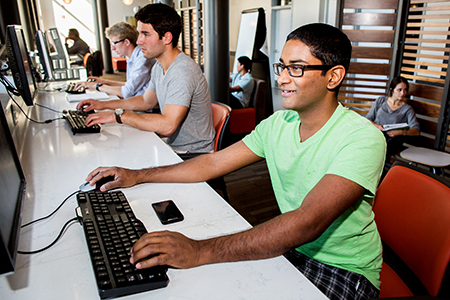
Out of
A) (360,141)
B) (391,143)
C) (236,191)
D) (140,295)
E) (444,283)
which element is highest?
(360,141)

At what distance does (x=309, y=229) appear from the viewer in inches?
38.3

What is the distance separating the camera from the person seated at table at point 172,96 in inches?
83.0

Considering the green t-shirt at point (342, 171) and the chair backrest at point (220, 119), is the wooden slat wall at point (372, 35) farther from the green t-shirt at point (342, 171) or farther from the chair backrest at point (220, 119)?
the green t-shirt at point (342, 171)

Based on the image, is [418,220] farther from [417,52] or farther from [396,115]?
[417,52]

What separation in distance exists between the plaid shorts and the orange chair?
3.70 m

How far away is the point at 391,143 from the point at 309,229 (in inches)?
117

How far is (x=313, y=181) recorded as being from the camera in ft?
3.90

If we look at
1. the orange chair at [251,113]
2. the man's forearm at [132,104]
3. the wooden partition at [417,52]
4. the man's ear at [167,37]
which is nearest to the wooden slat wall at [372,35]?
the wooden partition at [417,52]

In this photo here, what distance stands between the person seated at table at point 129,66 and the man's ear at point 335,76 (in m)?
2.39

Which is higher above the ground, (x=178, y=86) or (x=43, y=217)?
(x=178, y=86)

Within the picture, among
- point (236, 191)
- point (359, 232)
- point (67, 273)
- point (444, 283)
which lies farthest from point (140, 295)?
point (236, 191)

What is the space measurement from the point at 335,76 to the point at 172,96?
1.20m

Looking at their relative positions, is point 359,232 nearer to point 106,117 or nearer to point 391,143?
point 106,117

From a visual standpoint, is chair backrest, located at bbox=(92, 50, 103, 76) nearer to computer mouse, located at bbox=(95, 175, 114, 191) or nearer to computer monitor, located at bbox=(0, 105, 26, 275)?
computer mouse, located at bbox=(95, 175, 114, 191)
